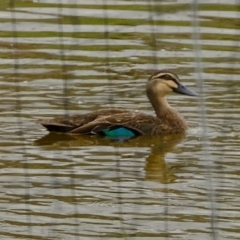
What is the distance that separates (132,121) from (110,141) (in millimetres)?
365

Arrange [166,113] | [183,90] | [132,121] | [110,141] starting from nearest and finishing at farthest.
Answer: [110,141] → [132,121] → [183,90] → [166,113]

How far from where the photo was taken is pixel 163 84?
12086 millimetres

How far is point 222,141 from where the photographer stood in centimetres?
1098

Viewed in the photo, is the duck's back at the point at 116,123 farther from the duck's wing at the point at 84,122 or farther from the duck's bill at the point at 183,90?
the duck's bill at the point at 183,90

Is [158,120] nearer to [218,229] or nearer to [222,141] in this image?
[222,141]

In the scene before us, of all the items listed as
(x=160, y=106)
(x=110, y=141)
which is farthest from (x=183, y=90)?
(x=110, y=141)

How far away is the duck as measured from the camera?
11.6 metres

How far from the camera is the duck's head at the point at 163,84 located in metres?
12.0

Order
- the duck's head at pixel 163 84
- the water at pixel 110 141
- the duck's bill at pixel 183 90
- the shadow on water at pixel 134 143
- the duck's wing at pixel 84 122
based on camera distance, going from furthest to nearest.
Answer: the duck's head at pixel 163 84 → the duck's bill at pixel 183 90 → the duck's wing at pixel 84 122 → the shadow on water at pixel 134 143 → the water at pixel 110 141

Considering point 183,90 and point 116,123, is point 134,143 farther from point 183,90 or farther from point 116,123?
point 183,90

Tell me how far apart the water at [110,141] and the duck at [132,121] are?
0.36ft

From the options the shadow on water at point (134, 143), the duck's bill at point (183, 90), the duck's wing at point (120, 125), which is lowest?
the shadow on water at point (134, 143)

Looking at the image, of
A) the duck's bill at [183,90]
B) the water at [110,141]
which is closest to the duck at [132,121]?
the duck's bill at [183,90]

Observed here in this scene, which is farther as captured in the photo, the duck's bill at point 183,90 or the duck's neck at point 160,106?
the duck's neck at point 160,106
